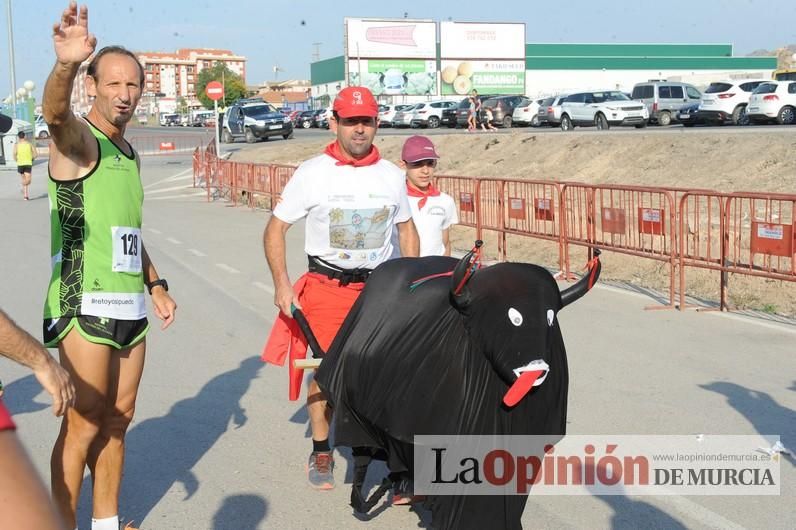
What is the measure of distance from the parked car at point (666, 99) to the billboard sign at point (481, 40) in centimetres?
5283

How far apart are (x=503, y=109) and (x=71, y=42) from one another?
43.1 meters

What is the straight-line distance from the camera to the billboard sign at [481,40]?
90062mm

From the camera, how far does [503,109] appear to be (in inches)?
1804

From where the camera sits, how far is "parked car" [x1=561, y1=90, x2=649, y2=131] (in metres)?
36.6

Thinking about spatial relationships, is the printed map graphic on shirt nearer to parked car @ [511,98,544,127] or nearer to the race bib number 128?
the race bib number 128

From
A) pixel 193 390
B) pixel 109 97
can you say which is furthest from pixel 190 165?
pixel 109 97

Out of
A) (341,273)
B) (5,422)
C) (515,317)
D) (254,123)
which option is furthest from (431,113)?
(5,422)

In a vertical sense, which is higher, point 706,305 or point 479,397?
point 479,397

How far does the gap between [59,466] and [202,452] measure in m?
1.88

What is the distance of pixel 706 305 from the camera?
1138 centimetres

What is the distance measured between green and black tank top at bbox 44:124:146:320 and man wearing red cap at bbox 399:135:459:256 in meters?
3.01

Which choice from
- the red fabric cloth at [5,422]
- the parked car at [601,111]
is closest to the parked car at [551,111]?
the parked car at [601,111]

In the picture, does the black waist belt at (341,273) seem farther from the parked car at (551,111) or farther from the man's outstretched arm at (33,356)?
the parked car at (551,111)

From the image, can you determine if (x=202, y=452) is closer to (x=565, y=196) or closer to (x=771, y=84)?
(x=565, y=196)
